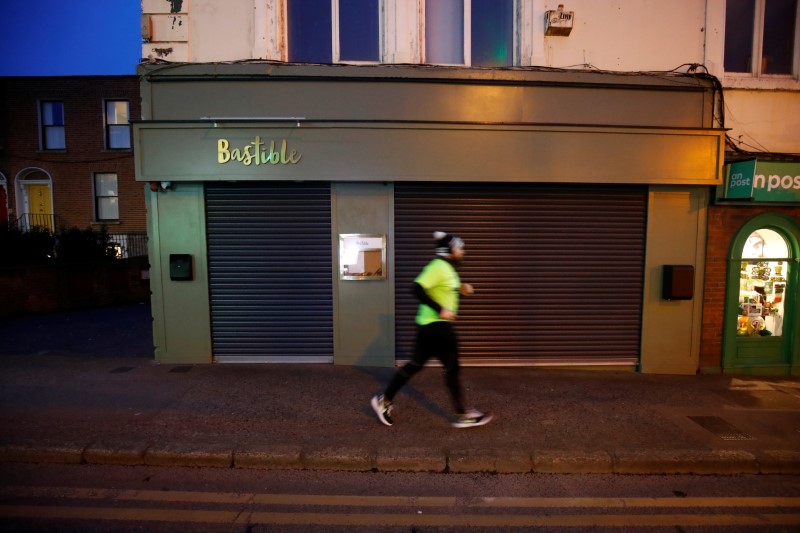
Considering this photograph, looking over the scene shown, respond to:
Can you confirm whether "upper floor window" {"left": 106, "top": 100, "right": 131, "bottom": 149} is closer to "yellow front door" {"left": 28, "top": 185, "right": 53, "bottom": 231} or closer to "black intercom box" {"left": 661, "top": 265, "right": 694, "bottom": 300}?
"yellow front door" {"left": 28, "top": 185, "right": 53, "bottom": 231}

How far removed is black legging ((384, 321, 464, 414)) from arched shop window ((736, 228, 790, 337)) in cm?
557

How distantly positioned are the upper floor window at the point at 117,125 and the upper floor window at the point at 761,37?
2190 centimetres

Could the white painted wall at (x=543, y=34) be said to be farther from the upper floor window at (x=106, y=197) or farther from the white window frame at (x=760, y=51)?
the upper floor window at (x=106, y=197)

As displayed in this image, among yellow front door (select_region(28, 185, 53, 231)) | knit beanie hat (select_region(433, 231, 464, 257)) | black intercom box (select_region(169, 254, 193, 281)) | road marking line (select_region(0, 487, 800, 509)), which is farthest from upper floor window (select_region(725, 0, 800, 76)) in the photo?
yellow front door (select_region(28, 185, 53, 231))

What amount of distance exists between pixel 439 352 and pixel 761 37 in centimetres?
773

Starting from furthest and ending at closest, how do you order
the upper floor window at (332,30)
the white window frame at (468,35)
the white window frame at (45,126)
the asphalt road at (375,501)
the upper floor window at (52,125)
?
the upper floor window at (52,125), the white window frame at (45,126), the upper floor window at (332,30), the white window frame at (468,35), the asphalt road at (375,501)

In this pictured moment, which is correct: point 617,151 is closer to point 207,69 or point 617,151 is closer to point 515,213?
point 515,213

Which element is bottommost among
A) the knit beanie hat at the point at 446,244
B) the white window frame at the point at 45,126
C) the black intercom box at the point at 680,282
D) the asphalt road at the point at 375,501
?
the asphalt road at the point at 375,501

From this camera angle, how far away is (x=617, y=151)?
669 cm

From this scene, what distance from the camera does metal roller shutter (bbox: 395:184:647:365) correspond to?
6930mm

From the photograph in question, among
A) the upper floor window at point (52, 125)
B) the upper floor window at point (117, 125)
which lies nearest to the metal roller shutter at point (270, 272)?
the upper floor window at point (117, 125)

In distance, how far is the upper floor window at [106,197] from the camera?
1958cm

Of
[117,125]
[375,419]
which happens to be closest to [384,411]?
[375,419]

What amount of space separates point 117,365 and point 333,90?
5.52 m
